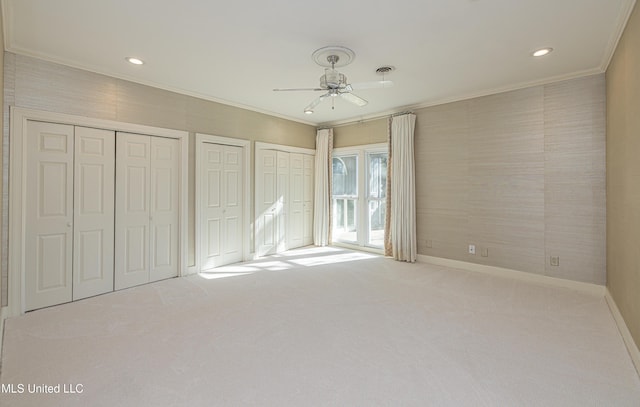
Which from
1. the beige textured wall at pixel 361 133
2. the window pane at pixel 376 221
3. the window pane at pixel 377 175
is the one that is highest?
the beige textured wall at pixel 361 133

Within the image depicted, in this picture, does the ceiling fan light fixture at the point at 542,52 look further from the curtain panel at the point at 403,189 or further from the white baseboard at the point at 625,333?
the white baseboard at the point at 625,333

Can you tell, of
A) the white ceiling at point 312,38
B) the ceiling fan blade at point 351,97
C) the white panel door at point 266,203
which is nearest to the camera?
the white ceiling at point 312,38

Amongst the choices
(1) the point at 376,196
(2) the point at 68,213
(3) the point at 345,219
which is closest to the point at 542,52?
(1) the point at 376,196

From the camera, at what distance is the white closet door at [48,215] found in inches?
126

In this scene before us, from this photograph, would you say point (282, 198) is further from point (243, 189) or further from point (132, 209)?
point (132, 209)

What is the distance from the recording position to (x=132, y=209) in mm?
3986

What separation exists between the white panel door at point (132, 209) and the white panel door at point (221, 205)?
31.2 inches

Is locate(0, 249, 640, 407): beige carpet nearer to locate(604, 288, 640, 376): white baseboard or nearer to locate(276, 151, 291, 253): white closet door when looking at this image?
locate(604, 288, 640, 376): white baseboard

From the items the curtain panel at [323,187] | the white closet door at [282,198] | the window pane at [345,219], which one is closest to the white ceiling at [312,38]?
the white closet door at [282,198]

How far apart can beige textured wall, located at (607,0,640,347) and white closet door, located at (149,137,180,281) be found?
4.98m

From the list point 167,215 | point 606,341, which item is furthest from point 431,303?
point 167,215

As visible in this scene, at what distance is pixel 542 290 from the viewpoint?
378cm

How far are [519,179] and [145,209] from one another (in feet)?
16.9

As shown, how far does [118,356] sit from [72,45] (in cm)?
302
